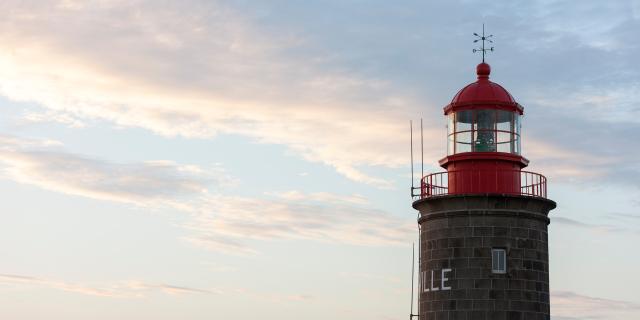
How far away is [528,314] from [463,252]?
279cm

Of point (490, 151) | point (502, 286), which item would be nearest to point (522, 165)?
point (490, 151)

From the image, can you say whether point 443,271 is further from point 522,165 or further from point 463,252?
point 522,165

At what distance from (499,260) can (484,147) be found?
3774 mm

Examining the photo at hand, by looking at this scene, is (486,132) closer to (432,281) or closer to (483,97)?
(483,97)

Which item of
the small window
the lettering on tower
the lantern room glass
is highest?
the lantern room glass

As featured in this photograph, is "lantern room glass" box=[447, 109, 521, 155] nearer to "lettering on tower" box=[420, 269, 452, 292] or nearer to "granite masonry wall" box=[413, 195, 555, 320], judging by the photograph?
"granite masonry wall" box=[413, 195, 555, 320]

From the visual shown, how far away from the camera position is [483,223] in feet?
153

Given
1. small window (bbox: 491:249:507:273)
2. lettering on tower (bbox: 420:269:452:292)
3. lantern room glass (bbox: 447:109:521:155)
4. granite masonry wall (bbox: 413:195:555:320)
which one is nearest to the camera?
granite masonry wall (bbox: 413:195:555:320)

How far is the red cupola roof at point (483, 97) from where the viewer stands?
156ft

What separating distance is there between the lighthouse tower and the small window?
3cm

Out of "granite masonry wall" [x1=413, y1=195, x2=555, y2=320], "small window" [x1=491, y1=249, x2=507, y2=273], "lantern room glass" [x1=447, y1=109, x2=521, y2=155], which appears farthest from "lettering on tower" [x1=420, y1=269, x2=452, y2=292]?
"lantern room glass" [x1=447, y1=109, x2=521, y2=155]

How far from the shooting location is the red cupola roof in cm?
4756

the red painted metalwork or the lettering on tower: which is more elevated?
the red painted metalwork

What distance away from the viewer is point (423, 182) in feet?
158
